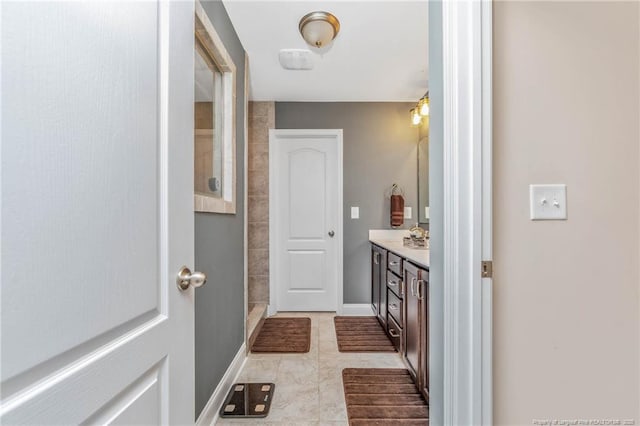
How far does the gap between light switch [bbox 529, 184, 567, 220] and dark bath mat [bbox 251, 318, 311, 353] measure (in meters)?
2.11

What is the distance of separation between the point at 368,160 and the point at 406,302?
193 cm

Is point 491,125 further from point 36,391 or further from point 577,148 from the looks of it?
point 36,391

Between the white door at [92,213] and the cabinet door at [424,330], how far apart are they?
128 cm

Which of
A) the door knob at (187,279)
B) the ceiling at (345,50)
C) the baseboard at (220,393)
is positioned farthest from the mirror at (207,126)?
the baseboard at (220,393)

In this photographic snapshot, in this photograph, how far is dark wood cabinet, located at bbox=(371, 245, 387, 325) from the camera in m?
2.85

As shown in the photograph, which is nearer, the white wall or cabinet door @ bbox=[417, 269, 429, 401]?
the white wall

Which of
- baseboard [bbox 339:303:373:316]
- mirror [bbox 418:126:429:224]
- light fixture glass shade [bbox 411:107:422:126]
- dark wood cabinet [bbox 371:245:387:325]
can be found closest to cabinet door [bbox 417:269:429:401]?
dark wood cabinet [bbox 371:245:387:325]

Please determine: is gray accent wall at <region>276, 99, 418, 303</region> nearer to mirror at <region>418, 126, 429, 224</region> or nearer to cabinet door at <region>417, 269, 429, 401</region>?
mirror at <region>418, 126, 429, 224</region>

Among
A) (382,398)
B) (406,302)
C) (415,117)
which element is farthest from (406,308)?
(415,117)

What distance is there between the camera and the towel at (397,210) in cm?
346

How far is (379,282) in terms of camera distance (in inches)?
120

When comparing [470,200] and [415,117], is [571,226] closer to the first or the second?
[470,200]

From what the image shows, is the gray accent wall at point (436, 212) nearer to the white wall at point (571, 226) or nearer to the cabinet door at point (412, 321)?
the white wall at point (571, 226)

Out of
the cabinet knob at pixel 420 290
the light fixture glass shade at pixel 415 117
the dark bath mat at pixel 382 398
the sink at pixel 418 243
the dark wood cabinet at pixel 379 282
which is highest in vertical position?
the light fixture glass shade at pixel 415 117
